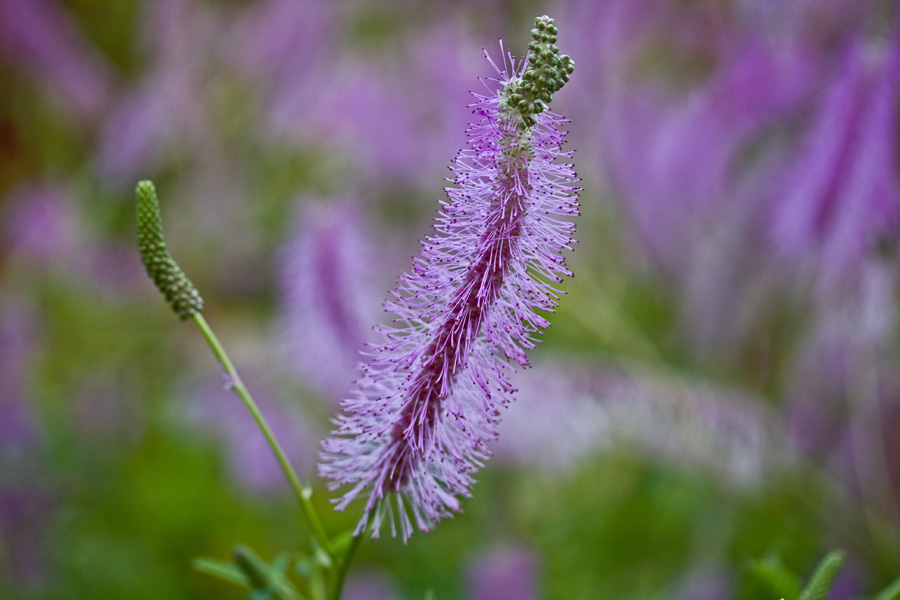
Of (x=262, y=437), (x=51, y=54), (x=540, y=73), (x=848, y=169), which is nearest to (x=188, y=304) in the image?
(x=540, y=73)

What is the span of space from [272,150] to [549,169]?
86 cm

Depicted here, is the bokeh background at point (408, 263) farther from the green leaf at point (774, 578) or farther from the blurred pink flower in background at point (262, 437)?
the green leaf at point (774, 578)

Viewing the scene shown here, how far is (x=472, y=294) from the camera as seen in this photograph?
267 millimetres

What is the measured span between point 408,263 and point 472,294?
63 cm

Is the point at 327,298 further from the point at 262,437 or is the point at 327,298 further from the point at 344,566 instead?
the point at 262,437

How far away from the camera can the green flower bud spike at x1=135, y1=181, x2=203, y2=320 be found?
0.27 m

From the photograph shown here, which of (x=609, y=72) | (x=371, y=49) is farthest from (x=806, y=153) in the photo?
(x=371, y=49)

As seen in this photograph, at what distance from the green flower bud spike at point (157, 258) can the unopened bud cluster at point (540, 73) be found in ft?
0.42

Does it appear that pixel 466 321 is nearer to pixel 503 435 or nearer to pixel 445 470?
pixel 445 470

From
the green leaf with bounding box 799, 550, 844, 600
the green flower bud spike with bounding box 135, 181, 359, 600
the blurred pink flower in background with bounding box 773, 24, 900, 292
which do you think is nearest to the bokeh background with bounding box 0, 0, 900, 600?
the blurred pink flower in background with bounding box 773, 24, 900, 292

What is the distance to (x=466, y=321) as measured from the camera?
269 millimetres

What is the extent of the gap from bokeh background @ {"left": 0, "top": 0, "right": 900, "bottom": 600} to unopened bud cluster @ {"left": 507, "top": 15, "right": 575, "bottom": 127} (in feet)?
0.76

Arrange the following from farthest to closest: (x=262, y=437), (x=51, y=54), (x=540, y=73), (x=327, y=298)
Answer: (x=51, y=54) < (x=262, y=437) < (x=327, y=298) < (x=540, y=73)

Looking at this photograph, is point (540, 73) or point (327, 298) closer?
point (540, 73)
